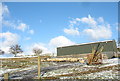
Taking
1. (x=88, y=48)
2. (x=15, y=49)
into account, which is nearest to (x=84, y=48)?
A: (x=88, y=48)

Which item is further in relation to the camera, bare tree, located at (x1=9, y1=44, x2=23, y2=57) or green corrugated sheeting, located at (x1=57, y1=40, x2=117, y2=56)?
bare tree, located at (x1=9, y1=44, x2=23, y2=57)

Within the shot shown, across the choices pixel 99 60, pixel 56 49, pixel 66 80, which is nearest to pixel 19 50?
pixel 56 49

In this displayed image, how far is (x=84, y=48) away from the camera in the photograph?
48.8m

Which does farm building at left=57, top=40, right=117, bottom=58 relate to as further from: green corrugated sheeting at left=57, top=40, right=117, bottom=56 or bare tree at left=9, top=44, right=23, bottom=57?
bare tree at left=9, top=44, right=23, bottom=57

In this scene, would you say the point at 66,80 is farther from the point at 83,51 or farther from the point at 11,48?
the point at 11,48

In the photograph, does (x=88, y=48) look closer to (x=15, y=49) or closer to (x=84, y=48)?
(x=84, y=48)

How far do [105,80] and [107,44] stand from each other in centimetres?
3597

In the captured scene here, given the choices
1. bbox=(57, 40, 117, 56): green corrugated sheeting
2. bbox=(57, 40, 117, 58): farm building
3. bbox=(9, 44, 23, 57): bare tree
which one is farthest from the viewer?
bbox=(9, 44, 23, 57): bare tree

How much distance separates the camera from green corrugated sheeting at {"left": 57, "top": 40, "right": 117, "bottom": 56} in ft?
146

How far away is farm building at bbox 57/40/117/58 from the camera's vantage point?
4405 centimetres

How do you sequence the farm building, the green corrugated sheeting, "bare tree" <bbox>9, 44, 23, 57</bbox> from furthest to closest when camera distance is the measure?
"bare tree" <bbox>9, 44, 23, 57</bbox> → the green corrugated sheeting → the farm building

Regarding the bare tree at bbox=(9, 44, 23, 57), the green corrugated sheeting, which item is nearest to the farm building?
the green corrugated sheeting

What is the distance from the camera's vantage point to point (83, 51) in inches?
1927

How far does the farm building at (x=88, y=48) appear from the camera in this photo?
44047 millimetres
